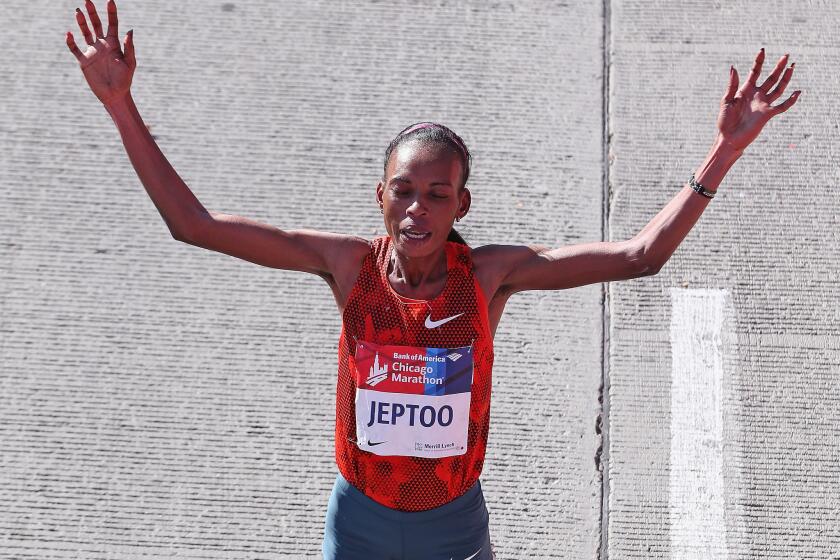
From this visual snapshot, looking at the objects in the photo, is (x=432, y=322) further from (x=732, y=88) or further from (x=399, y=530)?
(x=732, y=88)

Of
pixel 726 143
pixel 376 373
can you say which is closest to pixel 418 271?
pixel 376 373

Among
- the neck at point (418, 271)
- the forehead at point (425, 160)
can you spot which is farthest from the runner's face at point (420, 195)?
the neck at point (418, 271)

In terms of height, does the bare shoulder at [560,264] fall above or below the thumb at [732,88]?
below

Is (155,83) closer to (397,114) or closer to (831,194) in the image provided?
(397,114)

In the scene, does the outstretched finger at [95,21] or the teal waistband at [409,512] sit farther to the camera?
the teal waistband at [409,512]

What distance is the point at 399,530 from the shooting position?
2.99 m

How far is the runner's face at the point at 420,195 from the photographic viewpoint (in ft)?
9.50

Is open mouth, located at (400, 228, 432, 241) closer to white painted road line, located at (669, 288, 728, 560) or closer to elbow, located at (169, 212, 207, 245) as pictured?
elbow, located at (169, 212, 207, 245)

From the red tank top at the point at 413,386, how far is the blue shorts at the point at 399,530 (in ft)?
0.10

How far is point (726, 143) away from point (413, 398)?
1.10m

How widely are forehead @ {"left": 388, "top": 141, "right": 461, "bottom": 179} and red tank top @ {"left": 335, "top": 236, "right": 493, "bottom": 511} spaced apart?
31cm

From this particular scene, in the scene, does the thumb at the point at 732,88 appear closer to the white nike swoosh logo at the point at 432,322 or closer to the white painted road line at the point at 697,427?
the white nike swoosh logo at the point at 432,322

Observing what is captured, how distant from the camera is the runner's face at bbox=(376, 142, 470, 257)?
9.50 ft

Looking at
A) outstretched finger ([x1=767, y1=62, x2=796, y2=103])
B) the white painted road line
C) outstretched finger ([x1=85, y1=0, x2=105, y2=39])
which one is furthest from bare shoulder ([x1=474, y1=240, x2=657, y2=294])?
the white painted road line
